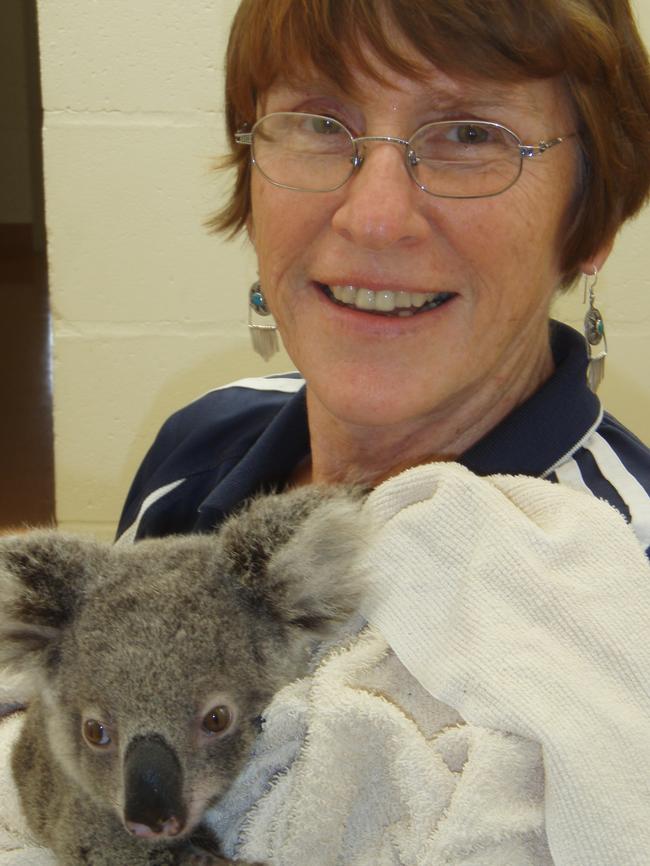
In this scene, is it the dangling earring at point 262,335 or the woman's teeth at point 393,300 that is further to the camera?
the dangling earring at point 262,335

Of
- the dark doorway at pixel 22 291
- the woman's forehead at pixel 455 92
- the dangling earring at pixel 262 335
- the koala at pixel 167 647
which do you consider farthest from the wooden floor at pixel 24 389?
the woman's forehead at pixel 455 92

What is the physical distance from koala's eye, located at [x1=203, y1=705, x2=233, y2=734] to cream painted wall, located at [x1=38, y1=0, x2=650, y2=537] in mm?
1779

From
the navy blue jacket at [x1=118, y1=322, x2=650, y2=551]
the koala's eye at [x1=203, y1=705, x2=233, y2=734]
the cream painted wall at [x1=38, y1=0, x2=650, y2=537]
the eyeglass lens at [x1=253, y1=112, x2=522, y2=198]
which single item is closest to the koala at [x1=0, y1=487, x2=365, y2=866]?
the koala's eye at [x1=203, y1=705, x2=233, y2=734]

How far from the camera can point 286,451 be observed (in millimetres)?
1519

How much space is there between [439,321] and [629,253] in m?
1.54

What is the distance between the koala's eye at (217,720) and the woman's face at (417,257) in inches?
17.2

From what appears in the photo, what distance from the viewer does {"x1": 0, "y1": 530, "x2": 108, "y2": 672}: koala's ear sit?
93cm

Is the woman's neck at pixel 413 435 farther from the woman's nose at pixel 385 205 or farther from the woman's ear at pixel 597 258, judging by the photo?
the woman's nose at pixel 385 205

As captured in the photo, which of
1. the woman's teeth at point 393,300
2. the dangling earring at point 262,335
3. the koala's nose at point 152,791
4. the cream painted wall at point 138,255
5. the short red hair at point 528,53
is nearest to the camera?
the koala's nose at point 152,791

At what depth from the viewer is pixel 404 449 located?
4.39 ft

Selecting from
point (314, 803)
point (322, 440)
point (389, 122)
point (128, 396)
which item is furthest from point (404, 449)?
point (128, 396)

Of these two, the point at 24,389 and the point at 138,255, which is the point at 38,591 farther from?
the point at 24,389

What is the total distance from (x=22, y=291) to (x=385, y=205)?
7097mm

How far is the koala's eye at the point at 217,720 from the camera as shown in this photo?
902 millimetres
